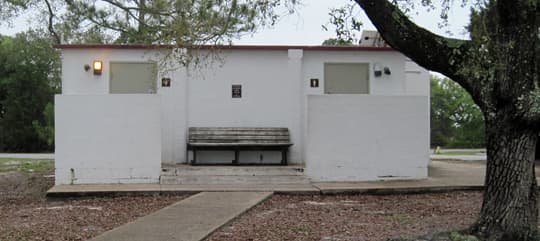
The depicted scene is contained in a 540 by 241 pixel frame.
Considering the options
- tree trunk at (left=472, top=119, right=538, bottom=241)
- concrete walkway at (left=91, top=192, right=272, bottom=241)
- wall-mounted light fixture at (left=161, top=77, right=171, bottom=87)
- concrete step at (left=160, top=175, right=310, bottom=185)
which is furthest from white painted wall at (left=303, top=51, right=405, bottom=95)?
tree trunk at (left=472, top=119, right=538, bottom=241)

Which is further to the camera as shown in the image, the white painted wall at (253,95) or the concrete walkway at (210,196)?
the white painted wall at (253,95)

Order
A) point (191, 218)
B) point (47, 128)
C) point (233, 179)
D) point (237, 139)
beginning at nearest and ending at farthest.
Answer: point (191, 218) < point (233, 179) < point (237, 139) < point (47, 128)

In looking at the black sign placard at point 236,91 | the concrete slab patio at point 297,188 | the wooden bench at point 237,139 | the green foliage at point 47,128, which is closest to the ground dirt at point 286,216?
the concrete slab patio at point 297,188

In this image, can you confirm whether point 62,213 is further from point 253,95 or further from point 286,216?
point 253,95

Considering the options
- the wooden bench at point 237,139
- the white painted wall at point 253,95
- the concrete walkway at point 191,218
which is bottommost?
the concrete walkway at point 191,218

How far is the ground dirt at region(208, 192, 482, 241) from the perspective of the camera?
6820 mm

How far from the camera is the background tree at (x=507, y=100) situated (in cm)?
570

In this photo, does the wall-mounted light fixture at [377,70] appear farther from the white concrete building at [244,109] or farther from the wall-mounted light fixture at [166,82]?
the wall-mounted light fixture at [166,82]

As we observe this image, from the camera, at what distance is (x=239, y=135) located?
1266 centimetres

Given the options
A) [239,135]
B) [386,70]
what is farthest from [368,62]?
[239,135]

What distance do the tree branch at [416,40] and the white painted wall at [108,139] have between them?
19.4 ft

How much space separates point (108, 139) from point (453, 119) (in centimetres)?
3984

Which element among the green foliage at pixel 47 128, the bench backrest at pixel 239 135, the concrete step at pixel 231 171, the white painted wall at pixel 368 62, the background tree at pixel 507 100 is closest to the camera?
the background tree at pixel 507 100

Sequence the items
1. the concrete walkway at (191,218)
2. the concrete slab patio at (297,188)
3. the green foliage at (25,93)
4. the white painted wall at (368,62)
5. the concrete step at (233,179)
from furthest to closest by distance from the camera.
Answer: the green foliage at (25,93)
the white painted wall at (368,62)
the concrete step at (233,179)
the concrete slab patio at (297,188)
the concrete walkway at (191,218)
